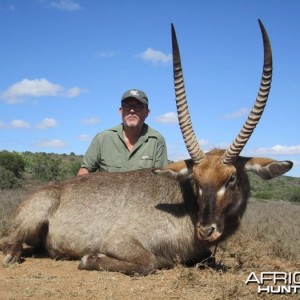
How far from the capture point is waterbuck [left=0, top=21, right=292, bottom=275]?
19.3ft

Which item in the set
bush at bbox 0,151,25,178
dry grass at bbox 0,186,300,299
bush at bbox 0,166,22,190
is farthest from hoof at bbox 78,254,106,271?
bush at bbox 0,151,25,178

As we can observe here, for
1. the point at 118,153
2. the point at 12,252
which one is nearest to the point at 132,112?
the point at 118,153

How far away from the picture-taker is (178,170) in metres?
6.59

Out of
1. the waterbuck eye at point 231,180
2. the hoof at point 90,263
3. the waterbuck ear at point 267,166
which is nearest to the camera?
the waterbuck eye at point 231,180

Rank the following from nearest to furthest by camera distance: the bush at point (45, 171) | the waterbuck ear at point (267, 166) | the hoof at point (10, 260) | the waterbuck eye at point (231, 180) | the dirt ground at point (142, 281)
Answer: the dirt ground at point (142, 281), the waterbuck eye at point (231, 180), the waterbuck ear at point (267, 166), the hoof at point (10, 260), the bush at point (45, 171)

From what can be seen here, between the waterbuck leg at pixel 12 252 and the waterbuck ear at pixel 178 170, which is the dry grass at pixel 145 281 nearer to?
the waterbuck leg at pixel 12 252

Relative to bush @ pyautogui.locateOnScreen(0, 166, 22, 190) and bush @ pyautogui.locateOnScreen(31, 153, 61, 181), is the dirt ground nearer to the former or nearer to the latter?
bush @ pyautogui.locateOnScreen(0, 166, 22, 190)

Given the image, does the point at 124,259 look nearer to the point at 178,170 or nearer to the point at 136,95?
the point at 178,170

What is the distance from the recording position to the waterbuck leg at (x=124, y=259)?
20.2 ft

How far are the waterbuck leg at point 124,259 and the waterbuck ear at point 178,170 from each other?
39.3 inches

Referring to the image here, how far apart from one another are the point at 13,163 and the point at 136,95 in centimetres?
2384

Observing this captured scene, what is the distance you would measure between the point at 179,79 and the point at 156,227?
202 cm

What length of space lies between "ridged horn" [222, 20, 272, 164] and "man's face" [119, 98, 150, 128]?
3.50 m

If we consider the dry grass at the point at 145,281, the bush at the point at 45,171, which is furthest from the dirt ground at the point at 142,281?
the bush at the point at 45,171
